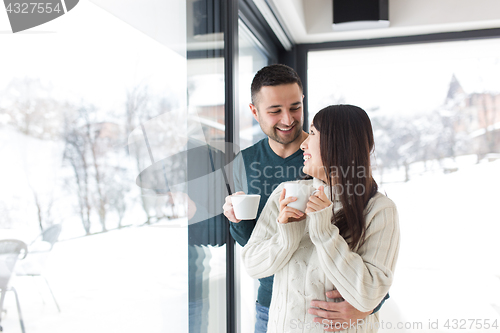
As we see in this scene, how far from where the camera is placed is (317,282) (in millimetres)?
987

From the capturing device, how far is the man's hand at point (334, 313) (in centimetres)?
95

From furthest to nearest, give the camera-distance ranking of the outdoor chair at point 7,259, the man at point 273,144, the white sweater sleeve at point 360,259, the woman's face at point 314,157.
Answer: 1. the man at point 273,144
2. the woman's face at point 314,157
3. the white sweater sleeve at point 360,259
4. the outdoor chair at point 7,259

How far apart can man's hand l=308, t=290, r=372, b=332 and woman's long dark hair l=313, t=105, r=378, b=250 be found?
0.49 ft

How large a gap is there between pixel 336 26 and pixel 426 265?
2037 millimetres

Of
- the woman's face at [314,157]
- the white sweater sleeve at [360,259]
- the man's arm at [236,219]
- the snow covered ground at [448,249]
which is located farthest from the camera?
the snow covered ground at [448,249]

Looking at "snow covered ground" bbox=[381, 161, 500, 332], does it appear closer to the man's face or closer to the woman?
the man's face

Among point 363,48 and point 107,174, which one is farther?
point 363,48

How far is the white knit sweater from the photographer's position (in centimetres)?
89

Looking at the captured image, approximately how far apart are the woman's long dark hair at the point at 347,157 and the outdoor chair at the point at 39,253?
2.19 feet

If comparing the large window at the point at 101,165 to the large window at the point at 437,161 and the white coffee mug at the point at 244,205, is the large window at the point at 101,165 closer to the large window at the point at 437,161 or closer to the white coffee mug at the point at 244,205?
the white coffee mug at the point at 244,205

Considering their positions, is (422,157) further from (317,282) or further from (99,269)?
(99,269)

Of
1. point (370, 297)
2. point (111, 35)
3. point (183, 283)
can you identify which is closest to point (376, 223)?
point (370, 297)


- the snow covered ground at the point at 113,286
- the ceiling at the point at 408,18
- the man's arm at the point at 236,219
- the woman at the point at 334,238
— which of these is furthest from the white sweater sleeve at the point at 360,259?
the ceiling at the point at 408,18

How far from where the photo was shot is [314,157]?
104cm
